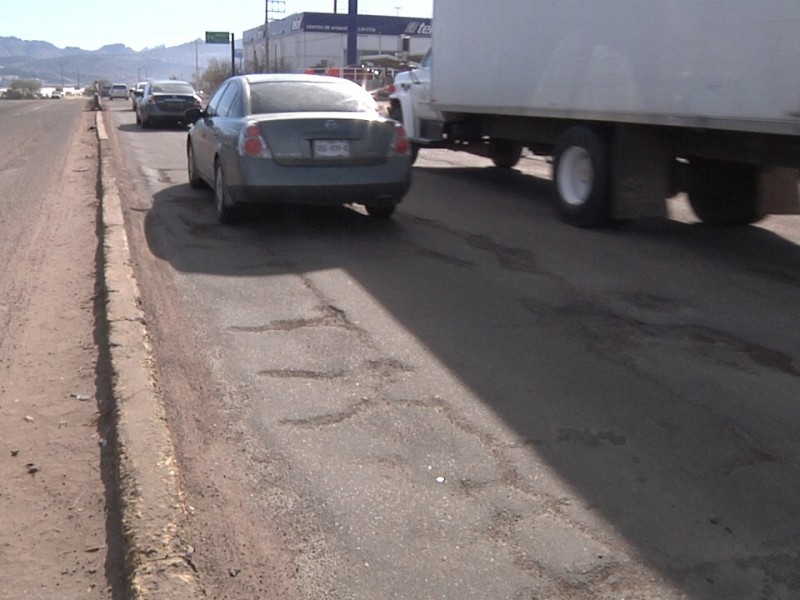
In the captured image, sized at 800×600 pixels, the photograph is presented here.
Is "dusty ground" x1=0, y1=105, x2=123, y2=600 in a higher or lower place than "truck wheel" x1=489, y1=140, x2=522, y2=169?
lower

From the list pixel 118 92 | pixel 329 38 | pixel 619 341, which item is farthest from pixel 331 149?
pixel 329 38

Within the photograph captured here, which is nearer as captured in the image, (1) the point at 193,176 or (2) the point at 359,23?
(1) the point at 193,176

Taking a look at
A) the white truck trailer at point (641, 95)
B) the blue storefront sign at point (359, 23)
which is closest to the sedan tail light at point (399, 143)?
the white truck trailer at point (641, 95)

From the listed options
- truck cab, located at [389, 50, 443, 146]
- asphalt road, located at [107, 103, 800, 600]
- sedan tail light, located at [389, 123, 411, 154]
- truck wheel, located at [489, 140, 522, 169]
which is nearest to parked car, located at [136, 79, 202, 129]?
truck cab, located at [389, 50, 443, 146]

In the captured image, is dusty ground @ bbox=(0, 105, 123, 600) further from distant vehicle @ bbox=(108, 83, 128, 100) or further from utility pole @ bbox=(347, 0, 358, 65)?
Answer: distant vehicle @ bbox=(108, 83, 128, 100)

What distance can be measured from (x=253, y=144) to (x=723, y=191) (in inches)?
195

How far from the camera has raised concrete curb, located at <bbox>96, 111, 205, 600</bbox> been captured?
11.3 feet

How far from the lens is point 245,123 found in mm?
9477

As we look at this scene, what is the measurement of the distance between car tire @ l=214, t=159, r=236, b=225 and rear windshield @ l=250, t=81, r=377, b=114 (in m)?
0.76

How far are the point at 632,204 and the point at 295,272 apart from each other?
376 cm

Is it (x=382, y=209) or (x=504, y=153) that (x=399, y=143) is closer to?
(x=382, y=209)

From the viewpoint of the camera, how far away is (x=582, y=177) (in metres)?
10.8

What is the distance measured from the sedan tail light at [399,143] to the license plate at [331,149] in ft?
1.64

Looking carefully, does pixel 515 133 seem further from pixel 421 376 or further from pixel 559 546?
pixel 559 546
